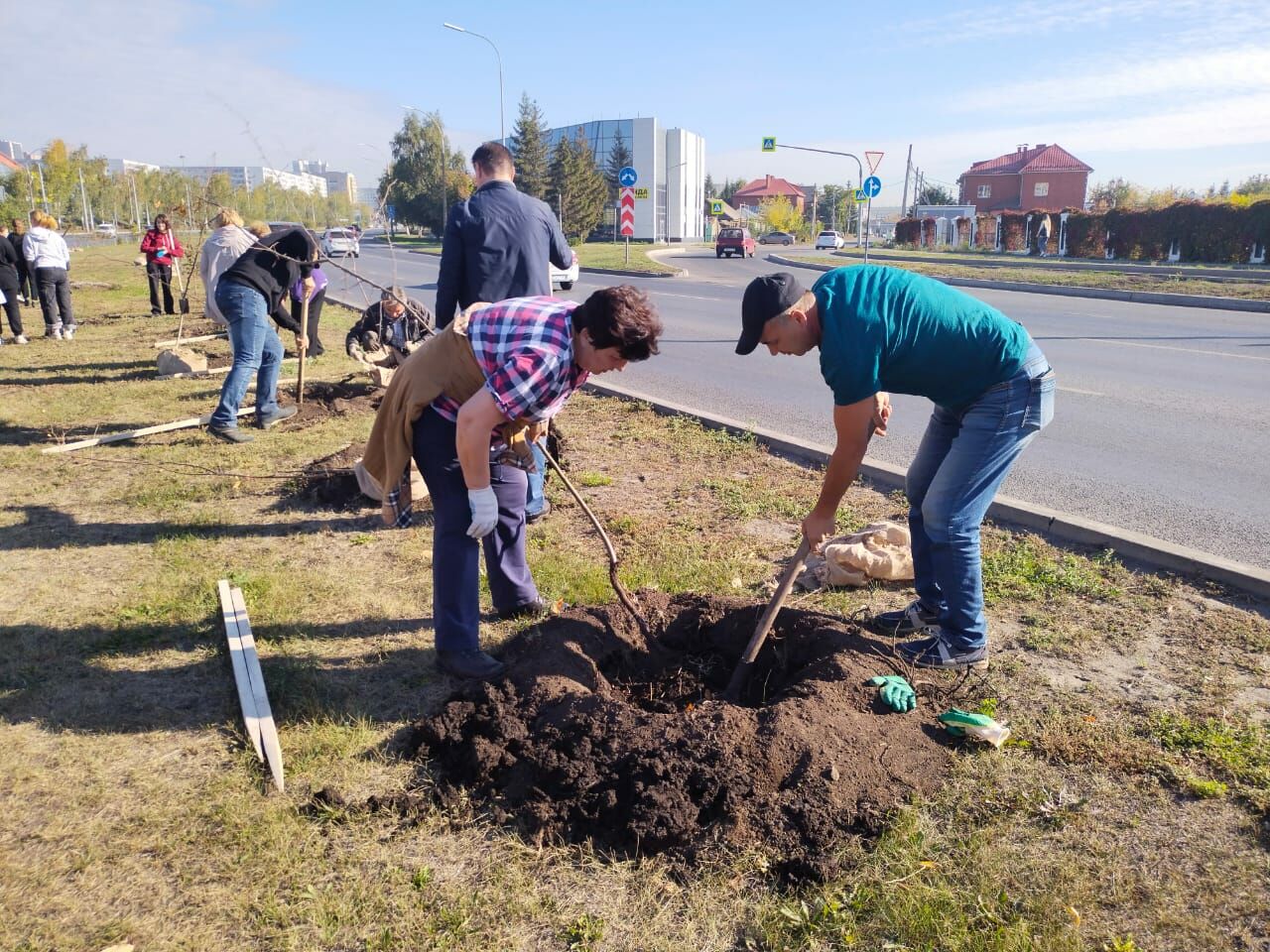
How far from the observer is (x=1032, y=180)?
68.1 meters

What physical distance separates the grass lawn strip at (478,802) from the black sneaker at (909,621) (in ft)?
0.93

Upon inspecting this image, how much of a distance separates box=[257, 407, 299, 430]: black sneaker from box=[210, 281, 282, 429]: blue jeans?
15.9 inches

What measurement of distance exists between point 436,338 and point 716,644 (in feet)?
5.64

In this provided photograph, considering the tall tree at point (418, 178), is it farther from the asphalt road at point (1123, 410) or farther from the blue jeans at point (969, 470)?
the blue jeans at point (969, 470)

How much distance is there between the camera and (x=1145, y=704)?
3203 mm

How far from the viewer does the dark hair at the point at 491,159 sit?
483cm

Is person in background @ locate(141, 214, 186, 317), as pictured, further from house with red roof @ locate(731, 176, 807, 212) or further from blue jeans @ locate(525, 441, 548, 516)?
house with red roof @ locate(731, 176, 807, 212)

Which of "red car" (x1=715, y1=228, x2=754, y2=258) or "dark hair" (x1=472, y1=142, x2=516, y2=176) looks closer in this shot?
"dark hair" (x1=472, y1=142, x2=516, y2=176)

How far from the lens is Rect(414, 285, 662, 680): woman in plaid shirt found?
9.25ft

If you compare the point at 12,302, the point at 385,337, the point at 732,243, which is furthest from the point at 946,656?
the point at 732,243

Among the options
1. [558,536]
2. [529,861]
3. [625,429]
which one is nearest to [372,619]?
[558,536]

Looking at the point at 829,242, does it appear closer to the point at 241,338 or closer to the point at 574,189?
the point at 574,189

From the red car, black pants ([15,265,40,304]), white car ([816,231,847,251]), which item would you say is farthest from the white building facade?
black pants ([15,265,40,304])

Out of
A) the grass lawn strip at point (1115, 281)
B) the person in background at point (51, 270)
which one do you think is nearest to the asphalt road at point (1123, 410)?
the grass lawn strip at point (1115, 281)
